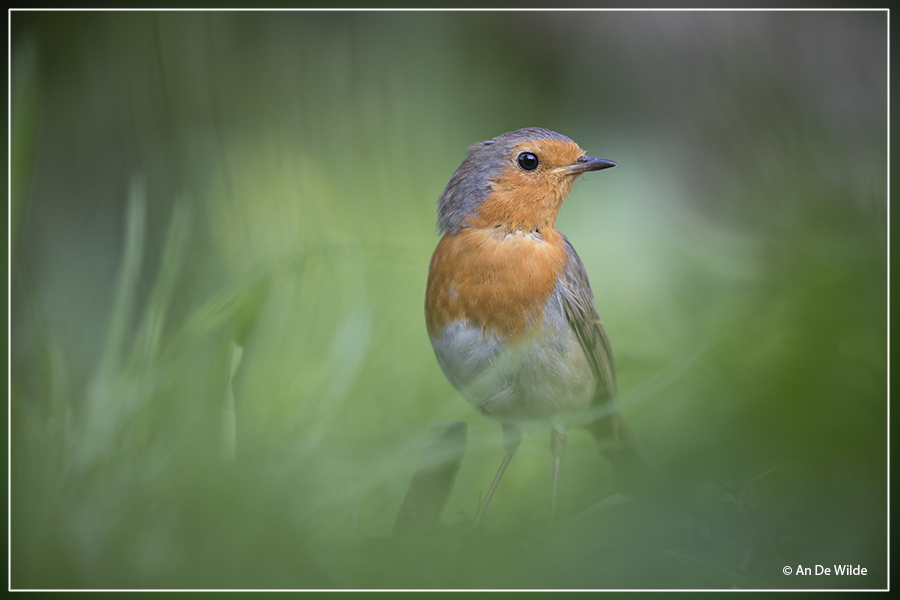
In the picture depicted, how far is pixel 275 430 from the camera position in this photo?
0.36 m

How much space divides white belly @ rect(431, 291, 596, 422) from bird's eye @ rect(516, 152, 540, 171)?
8.4 inches

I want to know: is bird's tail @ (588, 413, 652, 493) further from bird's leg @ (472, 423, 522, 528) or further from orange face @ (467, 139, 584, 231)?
orange face @ (467, 139, 584, 231)

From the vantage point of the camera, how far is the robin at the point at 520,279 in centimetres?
95

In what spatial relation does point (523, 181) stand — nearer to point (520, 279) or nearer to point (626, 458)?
point (520, 279)

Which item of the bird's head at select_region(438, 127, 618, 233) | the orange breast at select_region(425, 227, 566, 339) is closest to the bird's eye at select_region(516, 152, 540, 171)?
the bird's head at select_region(438, 127, 618, 233)

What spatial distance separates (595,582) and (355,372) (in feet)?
0.61

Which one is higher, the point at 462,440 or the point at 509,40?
the point at 509,40

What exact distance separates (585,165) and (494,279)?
24cm

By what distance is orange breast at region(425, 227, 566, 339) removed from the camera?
958 millimetres

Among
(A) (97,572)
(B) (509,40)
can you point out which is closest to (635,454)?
(A) (97,572)

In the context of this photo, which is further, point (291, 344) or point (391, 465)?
point (291, 344)

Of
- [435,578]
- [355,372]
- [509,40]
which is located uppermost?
[509,40]

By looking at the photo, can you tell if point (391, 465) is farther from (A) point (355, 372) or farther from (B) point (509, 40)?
(B) point (509, 40)

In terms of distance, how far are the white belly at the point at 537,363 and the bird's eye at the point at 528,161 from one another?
21 cm
